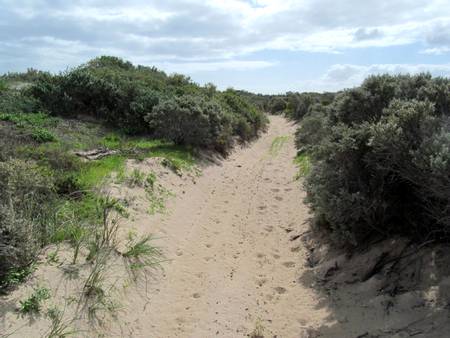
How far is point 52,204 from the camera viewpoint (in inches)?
268

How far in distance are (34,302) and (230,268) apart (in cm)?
345

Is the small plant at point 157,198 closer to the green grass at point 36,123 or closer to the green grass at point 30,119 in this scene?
the green grass at point 36,123

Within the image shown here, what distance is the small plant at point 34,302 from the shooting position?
4.87 meters

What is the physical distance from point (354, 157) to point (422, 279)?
6.78 feet

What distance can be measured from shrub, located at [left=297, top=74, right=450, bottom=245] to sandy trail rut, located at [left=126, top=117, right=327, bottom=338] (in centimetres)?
120

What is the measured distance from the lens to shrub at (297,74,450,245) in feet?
18.5

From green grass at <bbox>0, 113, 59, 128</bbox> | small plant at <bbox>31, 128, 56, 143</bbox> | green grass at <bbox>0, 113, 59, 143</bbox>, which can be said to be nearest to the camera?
small plant at <bbox>31, 128, 56, 143</bbox>

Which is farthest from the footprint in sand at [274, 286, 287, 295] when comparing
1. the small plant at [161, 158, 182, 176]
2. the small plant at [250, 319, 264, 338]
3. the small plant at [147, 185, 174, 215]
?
the small plant at [161, 158, 182, 176]

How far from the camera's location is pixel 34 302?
195 inches

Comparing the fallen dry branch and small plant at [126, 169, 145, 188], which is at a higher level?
the fallen dry branch

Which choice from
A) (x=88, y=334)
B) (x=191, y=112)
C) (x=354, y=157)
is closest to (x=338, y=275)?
(x=354, y=157)

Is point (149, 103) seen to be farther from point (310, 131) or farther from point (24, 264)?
point (24, 264)

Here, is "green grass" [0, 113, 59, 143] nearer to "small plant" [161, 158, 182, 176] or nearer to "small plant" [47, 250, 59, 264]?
"small plant" [161, 158, 182, 176]

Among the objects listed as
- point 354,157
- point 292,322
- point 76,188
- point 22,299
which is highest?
point 354,157
